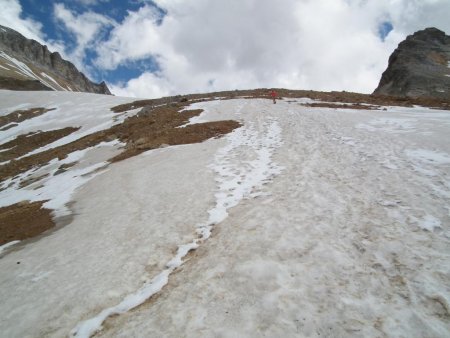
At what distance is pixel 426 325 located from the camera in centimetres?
461

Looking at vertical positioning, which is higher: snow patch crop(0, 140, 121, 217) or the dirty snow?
the dirty snow

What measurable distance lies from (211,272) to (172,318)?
4.55 feet

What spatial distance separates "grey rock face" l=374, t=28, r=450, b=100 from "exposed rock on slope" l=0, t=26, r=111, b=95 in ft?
379

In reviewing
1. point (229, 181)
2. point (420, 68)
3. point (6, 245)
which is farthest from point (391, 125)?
point (420, 68)

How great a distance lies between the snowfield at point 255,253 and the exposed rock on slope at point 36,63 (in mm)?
125871

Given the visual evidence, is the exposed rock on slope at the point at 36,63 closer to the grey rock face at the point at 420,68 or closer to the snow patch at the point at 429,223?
the grey rock face at the point at 420,68

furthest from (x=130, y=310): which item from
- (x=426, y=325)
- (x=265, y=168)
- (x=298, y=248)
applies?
(x=265, y=168)

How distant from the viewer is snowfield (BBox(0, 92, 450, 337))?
5.24 metres

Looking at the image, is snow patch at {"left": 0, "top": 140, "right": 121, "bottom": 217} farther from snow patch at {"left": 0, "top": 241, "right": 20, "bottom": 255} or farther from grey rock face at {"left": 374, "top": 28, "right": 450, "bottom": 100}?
grey rock face at {"left": 374, "top": 28, "right": 450, "bottom": 100}

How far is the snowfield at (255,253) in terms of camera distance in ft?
17.2

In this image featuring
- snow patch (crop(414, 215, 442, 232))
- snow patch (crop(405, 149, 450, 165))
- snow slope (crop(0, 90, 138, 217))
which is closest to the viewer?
snow patch (crop(414, 215, 442, 232))

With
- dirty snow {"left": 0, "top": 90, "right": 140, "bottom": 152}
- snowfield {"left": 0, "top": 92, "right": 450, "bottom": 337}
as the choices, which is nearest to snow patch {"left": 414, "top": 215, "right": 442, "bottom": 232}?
snowfield {"left": 0, "top": 92, "right": 450, "bottom": 337}

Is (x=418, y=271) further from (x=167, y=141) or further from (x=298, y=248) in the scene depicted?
(x=167, y=141)

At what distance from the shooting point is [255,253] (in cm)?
707
